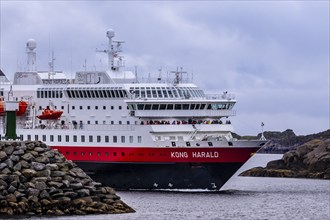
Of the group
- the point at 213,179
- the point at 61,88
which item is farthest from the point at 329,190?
the point at 61,88

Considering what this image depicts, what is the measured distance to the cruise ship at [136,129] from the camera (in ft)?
223

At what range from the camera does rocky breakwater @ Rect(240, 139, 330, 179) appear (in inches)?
3835

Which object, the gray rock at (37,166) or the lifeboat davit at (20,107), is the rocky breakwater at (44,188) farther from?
the lifeboat davit at (20,107)

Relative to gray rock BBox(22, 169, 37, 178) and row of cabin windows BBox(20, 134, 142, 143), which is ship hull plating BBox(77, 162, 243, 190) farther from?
gray rock BBox(22, 169, 37, 178)

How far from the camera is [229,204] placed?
2408 inches

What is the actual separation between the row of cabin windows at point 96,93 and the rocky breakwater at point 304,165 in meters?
29.0

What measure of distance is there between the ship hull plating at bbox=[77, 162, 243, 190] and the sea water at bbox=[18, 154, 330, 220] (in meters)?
0.62

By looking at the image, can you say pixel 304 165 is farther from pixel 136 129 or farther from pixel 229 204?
pixel 229 204

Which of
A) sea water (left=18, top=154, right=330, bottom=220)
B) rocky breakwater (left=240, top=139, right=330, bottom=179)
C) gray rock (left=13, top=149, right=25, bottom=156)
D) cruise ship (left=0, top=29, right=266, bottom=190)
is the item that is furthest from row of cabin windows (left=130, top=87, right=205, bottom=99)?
rocky breakwater (left=240, top=139, right=330, bottom=179)

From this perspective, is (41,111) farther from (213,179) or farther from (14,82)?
(213,179)

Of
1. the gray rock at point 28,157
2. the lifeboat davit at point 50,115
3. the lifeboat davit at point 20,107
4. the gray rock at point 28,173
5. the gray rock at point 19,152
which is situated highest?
the lifeboat davit at point 20,107

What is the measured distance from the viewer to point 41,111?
73.6 meters

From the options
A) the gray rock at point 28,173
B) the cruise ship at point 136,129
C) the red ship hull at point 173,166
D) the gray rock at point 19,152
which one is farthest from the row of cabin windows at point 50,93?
the gray rock at point 28,173

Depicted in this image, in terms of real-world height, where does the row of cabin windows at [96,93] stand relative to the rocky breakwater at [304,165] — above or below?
above
